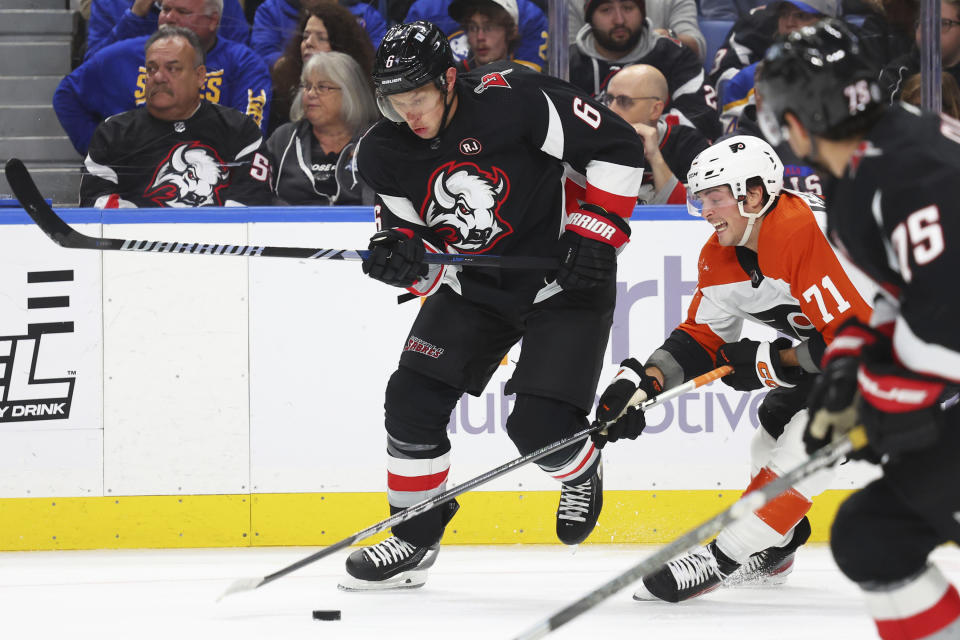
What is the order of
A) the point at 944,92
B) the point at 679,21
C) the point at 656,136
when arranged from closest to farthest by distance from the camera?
the point at 944,92 < the point at 656,136 < the point at 679,21

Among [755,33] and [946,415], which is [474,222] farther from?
[755,33]

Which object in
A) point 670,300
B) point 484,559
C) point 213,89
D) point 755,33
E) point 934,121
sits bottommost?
point 484,559

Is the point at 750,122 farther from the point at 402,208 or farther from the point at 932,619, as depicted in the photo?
the point at 932,619

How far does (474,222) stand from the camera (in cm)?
315

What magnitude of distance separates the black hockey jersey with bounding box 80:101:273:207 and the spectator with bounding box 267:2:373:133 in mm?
230

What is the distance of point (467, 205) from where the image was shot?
10.3ft

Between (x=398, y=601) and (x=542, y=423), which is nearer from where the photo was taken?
(x=542, y=423)

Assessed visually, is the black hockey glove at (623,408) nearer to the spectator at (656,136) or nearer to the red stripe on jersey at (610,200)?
the red stripe on jersey at (610,200)

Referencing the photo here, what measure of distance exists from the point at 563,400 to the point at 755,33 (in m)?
2.13

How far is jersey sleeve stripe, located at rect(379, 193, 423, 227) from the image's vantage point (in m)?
3.19

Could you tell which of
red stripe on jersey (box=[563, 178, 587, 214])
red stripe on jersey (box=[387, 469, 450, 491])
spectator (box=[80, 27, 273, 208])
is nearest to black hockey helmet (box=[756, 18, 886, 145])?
red stripe on jersey (box=[563, 178, 587, 214])

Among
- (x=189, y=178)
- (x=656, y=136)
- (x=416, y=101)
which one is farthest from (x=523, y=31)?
(x=416, y=101)

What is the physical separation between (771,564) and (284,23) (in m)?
2.80

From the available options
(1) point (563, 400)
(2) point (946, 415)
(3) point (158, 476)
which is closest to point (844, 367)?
(2) point (946, 415)
